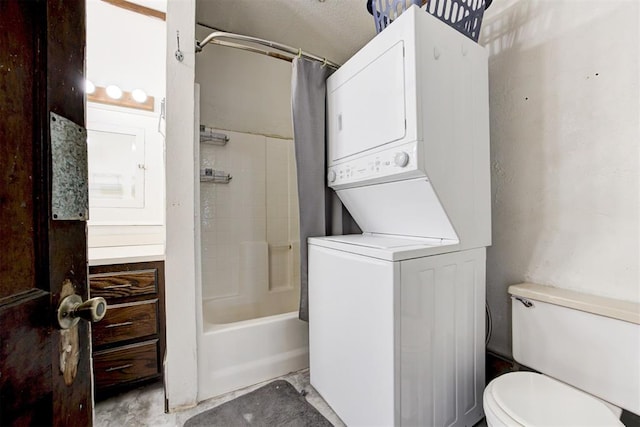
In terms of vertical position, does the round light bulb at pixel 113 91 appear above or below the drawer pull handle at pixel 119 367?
above

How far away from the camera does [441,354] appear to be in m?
1.28

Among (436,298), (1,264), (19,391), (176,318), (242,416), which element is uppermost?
(1,264)

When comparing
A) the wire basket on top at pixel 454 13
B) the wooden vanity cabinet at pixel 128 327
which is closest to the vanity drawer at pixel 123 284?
the wooden vanity cabinet at pixel 128 327

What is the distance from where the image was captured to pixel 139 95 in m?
2.22

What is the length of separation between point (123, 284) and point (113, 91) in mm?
1504

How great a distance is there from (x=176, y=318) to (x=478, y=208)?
66.5 inches

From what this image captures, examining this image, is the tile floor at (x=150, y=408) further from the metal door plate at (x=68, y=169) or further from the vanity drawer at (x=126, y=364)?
the metal door plate at (x=68, y=169)

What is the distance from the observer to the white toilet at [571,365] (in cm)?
100

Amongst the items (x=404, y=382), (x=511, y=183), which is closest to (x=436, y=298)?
(x=404, y=382)

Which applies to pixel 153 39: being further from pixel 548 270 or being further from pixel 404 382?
pixel 548 270

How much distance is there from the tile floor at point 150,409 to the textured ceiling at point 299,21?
243 cm

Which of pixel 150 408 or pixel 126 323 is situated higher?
pixel 126 323

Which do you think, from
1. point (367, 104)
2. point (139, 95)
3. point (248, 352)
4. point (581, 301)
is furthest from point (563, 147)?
point (139, 95)

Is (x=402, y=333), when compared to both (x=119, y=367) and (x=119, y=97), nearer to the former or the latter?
(x=119, y=367)
